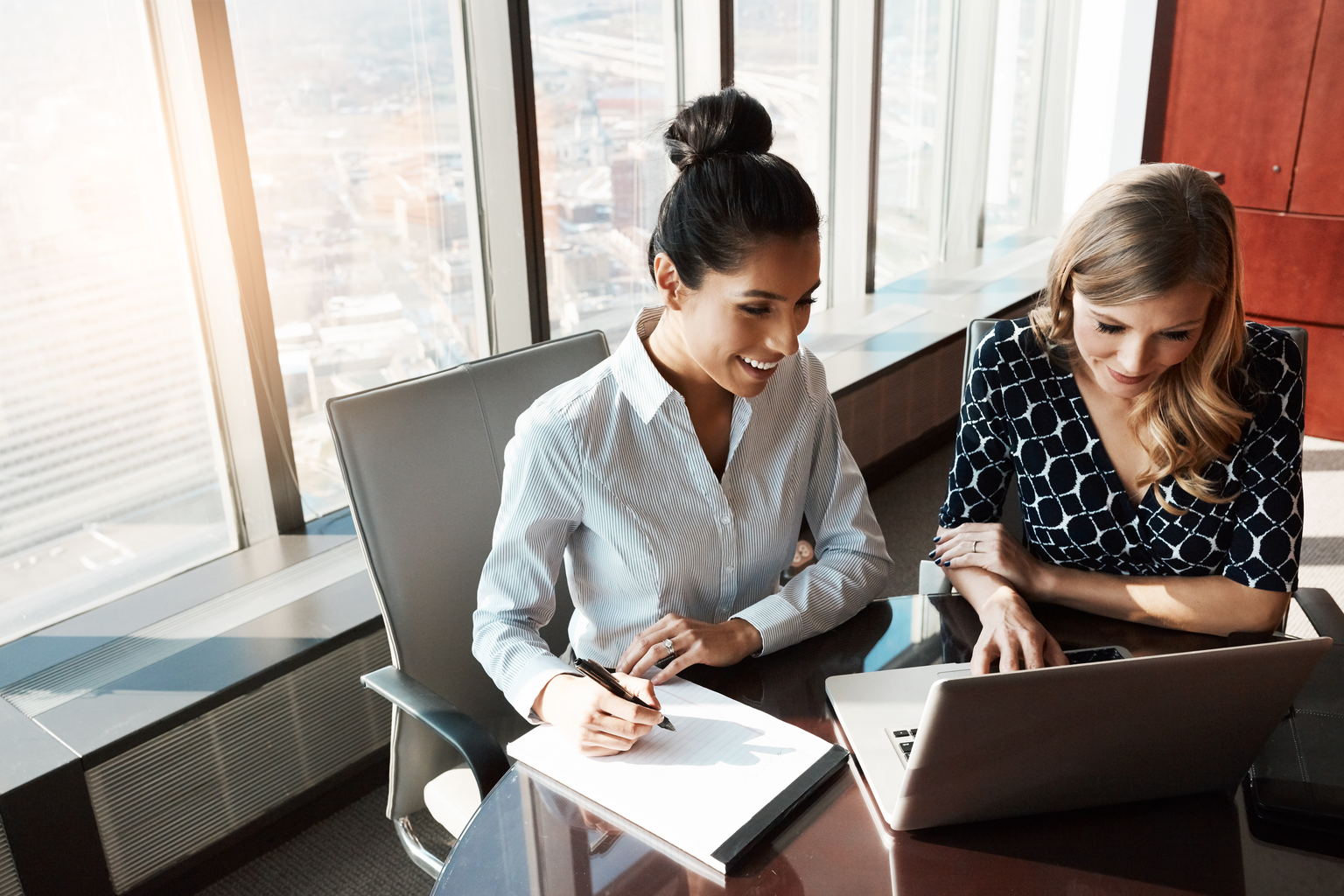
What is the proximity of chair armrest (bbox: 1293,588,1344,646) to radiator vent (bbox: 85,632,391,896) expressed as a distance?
1751mm

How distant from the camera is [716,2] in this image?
11.1 feet

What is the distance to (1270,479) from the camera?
4.89 ft

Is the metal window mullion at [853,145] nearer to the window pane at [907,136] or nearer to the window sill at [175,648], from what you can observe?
the window pane at [907,136]

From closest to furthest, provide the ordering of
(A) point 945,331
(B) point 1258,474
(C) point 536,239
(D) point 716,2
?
(B) point 1258,474, (C) point 536,239, (D) point 716,2, (A) point 945,331

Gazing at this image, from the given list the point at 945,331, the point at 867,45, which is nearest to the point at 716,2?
the point at 867,45

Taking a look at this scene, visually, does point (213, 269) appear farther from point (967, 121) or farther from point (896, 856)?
point (967, 121)

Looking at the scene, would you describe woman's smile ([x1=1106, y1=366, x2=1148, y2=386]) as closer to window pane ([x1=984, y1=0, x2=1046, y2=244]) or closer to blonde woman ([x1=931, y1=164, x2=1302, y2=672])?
blonde woman ([x1=931, y1=164, x2=1302, y2=672])

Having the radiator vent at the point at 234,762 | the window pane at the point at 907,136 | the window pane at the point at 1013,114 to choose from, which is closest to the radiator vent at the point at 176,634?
the radiator vent at the point at 234,762

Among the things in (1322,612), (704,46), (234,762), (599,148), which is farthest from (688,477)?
(704,46)

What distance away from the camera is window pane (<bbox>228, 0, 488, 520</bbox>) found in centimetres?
238

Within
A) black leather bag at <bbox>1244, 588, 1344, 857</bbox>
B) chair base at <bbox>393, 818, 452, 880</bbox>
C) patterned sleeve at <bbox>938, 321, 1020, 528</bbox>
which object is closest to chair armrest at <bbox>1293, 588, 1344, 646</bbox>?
black leather bag at <bbox>1244, 588, 1344, 857</bbox>

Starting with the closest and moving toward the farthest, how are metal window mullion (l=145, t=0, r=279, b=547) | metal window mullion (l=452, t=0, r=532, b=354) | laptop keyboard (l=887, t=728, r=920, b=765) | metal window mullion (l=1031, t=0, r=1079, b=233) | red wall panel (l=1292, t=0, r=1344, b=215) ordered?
laptop keyboard (l=887, t=728, r=920, b=765) → metal window mullion (l=145, t=0, r=279, b=547) → metal window mullion (l=452, t=0, r=532, b=354) → red wall panel (l=1292, t=0, r=1344, b=215) → metal window mullion (l=1031, t=0, r=1079, b=233)

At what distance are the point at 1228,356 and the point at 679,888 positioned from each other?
111 centimetres

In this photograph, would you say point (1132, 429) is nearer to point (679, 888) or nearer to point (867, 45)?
point (679, 888)
